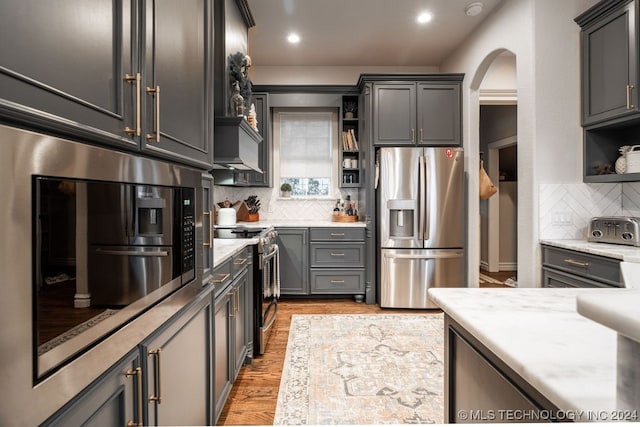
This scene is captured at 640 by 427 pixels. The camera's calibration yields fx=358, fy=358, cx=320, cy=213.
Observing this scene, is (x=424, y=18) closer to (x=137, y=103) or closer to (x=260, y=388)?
(x=137, y=103)

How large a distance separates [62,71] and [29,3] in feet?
0.38

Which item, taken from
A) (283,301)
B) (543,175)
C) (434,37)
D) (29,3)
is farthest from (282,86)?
(29,3)

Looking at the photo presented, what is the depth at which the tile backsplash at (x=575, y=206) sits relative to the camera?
8.92ft

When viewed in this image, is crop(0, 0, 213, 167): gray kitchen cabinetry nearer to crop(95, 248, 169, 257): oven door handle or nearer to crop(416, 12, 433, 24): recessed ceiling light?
crop(95, 248, 169, 257): oven door handle

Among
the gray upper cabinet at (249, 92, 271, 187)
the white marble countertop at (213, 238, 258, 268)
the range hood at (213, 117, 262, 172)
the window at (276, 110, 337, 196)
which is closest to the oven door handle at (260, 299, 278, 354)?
the white marble countertop at (213, 238, 258, 268)

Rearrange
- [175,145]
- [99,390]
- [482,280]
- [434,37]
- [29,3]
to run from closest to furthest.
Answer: [29,3] < [99,390] < [175,145] < [434,37] < [482,280]

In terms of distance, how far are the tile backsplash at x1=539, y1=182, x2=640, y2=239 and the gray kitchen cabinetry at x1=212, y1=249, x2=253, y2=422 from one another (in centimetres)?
225

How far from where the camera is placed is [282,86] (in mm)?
4371

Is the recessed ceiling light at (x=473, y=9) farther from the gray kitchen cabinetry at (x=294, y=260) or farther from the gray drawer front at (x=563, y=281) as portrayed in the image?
the gray kitchen cabinetry at (x=294, y=260)

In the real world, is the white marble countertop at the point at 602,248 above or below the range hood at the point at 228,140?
below

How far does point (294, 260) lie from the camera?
13.6 feet

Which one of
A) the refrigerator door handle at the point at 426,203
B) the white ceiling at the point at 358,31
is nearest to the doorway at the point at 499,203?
the white ceiling at the point at 358,31

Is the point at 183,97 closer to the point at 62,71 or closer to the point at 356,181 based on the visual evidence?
the point at 62,71

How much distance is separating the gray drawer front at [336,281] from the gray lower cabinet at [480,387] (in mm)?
2961
